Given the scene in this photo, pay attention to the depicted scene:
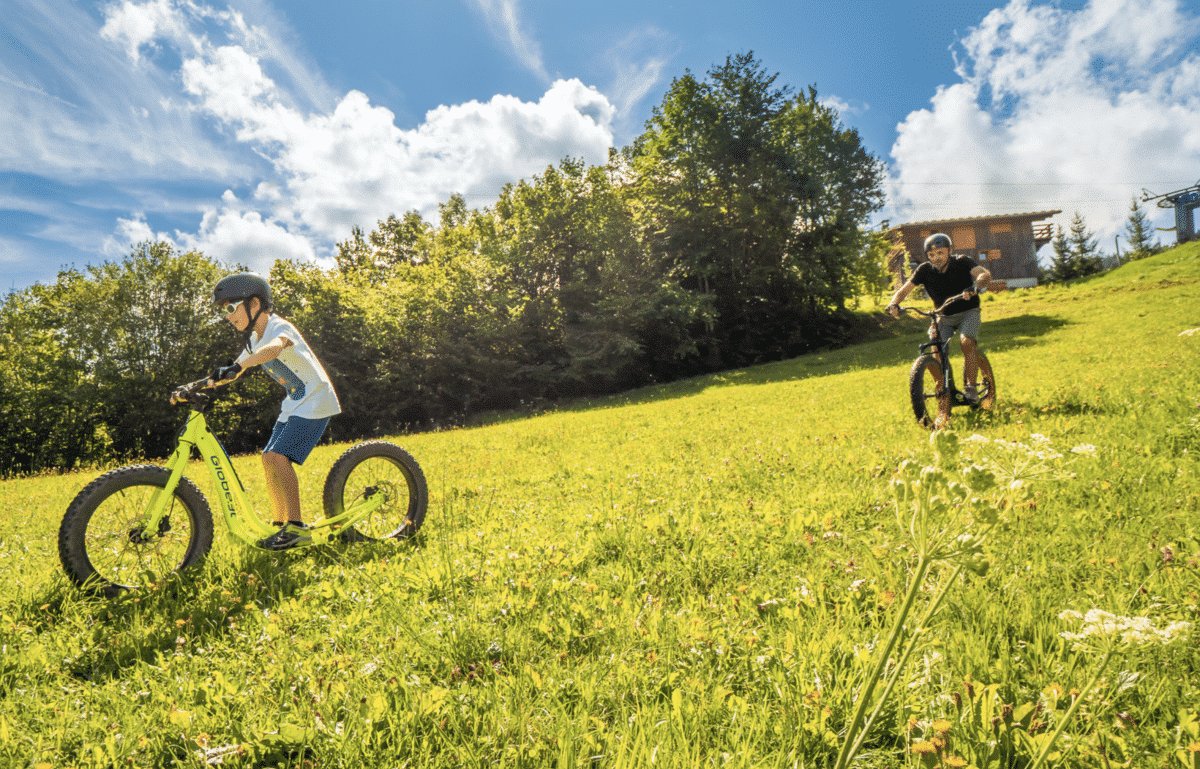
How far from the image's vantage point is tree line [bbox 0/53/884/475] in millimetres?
26812

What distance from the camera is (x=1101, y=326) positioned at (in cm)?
2072

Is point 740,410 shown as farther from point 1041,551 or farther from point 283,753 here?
point 283,753

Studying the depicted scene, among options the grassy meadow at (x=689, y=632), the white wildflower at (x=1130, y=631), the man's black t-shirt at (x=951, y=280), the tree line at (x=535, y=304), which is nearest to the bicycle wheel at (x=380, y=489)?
the grassy meadow at (x=689, y=632)

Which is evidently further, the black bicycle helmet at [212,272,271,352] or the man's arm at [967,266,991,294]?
the man's arm at [967,266,991,294]

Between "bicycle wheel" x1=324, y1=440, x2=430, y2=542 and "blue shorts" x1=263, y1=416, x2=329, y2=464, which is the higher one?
"blue shorts" x1=263, y1=416, x2=329, y2=464

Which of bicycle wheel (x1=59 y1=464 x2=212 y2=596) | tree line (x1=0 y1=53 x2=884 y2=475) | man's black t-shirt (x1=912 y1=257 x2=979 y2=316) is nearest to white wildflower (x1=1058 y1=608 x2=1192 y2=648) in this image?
bicycle wheel (x1=59 y1=464 x2=212 y2=596)

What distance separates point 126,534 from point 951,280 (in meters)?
9.77

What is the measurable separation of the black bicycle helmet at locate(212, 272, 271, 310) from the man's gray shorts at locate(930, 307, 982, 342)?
8.31 meters

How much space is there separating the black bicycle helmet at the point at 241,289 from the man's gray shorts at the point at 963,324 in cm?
831

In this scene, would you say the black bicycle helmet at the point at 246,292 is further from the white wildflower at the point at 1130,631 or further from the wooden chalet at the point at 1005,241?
the wooden chalet at the point at 1005,241

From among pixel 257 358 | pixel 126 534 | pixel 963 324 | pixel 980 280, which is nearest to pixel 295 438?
pixel 257 358

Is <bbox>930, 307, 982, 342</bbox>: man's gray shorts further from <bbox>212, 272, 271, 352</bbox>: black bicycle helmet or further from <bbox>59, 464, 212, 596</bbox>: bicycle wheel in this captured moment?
<bbox>59, 464, 212, 596</bbox>: bicycle wheel

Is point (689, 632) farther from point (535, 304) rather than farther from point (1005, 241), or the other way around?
point (1005, 241)

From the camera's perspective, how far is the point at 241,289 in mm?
4789
